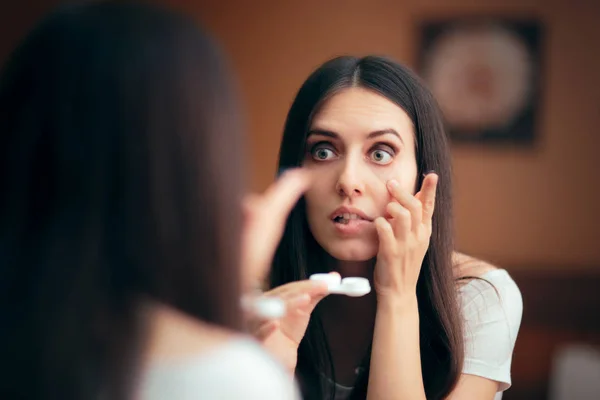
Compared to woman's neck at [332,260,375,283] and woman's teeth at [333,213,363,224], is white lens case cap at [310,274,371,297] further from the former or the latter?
woman's neck at [332,260,375,283]

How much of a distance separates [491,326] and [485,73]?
3.06m

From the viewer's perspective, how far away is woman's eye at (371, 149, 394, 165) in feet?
4.32

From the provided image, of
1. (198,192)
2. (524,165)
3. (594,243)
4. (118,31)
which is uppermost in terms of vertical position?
(118,31)

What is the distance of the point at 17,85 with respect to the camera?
0.65m

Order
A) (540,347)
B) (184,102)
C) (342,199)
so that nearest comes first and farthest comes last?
(184,102)
(342,199)
(540,347)

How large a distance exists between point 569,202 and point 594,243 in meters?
0.26

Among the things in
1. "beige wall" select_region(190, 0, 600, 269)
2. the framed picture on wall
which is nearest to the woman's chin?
"beige wall" select_region(190, 0, 600, 269)

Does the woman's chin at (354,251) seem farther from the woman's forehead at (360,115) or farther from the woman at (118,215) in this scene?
the woman at (118,215)

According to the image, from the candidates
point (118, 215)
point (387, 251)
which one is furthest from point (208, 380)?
point (387, 251)

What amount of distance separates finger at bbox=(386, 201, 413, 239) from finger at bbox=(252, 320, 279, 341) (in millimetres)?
261

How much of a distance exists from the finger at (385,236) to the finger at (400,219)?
1 cm

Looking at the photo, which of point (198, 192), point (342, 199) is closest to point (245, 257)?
point (198, 192)

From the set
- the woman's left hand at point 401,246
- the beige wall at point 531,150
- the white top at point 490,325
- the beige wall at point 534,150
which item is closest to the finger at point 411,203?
the woman's left hand at point 401,246

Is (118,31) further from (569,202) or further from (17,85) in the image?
(569,202)
